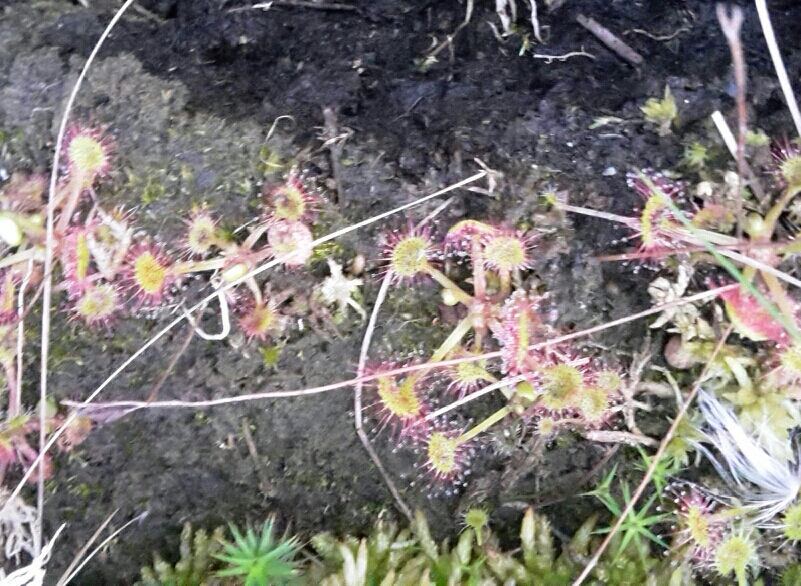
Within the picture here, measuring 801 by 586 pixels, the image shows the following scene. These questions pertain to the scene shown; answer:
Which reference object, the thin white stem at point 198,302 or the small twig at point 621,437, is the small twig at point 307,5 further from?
the small twig at point 621,437

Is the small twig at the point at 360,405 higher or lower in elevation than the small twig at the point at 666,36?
lower

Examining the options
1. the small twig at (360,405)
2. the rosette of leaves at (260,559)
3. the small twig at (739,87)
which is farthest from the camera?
the small twig at (360,405)

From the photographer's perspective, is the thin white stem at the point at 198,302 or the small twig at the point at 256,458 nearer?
the thin white stem at the point at 198,302

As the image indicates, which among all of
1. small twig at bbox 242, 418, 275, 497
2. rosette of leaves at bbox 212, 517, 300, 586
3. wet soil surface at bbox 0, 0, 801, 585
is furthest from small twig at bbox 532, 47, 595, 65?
rosette of leaves at bbox 212, 517, 300, 586

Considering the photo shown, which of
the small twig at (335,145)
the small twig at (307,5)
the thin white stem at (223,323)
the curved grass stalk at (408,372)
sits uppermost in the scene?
the small twig at (307,5)

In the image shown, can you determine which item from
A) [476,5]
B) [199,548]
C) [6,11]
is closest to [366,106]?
[476,5]

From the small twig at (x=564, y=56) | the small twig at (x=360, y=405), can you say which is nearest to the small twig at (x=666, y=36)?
the small twig at (x=564, y=56)

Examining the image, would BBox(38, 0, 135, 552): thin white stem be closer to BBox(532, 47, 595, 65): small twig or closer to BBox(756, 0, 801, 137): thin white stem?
BBox(532, 47, 595, 65): small twig
